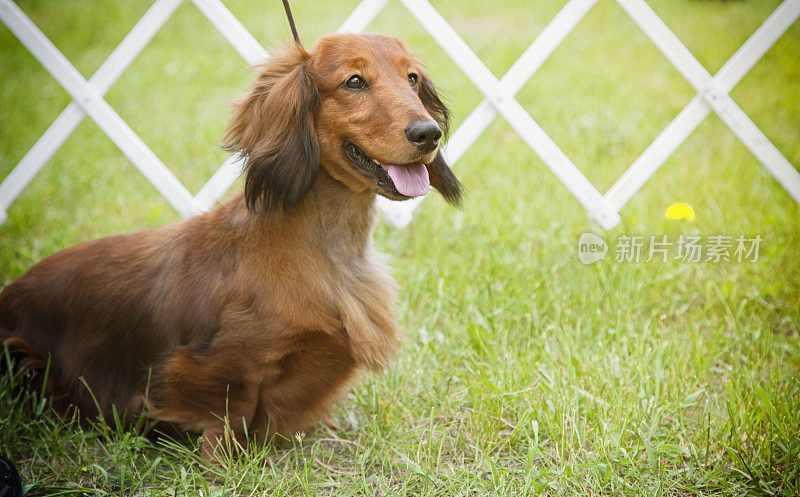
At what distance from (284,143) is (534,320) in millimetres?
1408

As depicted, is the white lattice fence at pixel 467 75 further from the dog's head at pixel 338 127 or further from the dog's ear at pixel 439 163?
the dog's head at pixel 338 127

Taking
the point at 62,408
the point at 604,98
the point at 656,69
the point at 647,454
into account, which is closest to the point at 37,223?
the point at 62,408

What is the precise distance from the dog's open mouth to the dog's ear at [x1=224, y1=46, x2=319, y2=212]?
11cm

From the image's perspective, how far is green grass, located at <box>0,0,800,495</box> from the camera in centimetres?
209

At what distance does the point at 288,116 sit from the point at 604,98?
4407 mm

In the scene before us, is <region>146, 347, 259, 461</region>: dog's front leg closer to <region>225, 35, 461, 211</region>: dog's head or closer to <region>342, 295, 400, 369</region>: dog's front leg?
<region>342, 295, 400, 369</region>: dog's front leg

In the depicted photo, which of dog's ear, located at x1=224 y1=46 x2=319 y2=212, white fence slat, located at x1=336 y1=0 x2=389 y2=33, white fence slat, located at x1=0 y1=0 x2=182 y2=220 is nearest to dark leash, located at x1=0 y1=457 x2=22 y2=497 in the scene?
dog's ear, located at x1=224 y1=46 x2=319 y2=212

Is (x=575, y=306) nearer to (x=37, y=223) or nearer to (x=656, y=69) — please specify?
(x=37, y=223)

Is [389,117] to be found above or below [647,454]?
above

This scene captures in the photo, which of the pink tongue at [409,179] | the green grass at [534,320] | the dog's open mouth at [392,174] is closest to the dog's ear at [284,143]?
the dog's open mouth at [392,174]

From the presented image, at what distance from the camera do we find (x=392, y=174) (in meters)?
1.97

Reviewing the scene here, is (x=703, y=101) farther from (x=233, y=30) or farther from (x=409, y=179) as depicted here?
(x=233, y=30)

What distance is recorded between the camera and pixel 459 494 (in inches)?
78.3

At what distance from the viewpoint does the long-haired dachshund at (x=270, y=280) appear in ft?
6.50
